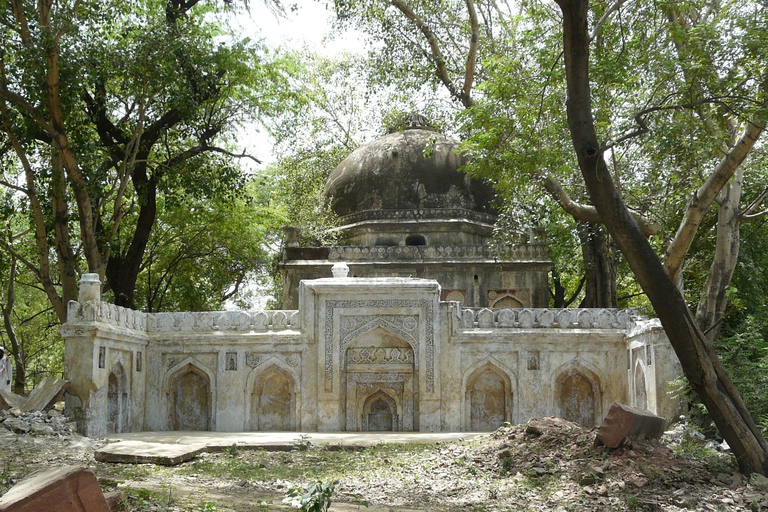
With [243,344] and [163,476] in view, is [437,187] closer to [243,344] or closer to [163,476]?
[243,344]

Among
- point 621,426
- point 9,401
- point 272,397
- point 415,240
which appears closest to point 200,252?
point 415,240

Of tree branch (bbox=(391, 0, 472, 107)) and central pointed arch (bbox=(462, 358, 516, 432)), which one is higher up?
tree branch (bbox=(391, 0, 472, 107))

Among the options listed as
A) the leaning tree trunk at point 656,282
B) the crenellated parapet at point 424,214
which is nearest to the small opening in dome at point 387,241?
the crenellated parapet at point 424,214

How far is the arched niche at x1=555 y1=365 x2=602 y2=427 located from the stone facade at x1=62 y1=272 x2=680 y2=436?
21 mm

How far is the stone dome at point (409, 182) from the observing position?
69.0 feet

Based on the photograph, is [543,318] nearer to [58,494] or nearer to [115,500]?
[115,500]

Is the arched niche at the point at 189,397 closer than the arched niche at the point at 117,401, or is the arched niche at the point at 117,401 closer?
the arched niche at the point at 117,401

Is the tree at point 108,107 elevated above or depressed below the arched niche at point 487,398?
above

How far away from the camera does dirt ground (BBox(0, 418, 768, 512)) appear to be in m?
7.77

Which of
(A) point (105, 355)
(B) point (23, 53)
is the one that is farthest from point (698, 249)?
(B) point (23, 53)

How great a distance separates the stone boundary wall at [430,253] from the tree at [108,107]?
10.9ft

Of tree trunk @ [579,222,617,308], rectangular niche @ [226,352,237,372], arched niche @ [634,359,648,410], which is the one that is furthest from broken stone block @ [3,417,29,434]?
tree trunk @ [579,222,617,308]

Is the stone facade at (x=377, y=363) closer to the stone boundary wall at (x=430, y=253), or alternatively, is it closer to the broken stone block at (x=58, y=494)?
the stone boundary wall at (x=430, y=253)

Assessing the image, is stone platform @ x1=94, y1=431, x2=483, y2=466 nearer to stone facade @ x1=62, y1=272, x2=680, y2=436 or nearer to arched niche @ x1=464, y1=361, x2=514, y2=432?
stone facade @ x1=62, y1=272, x2=680, y2=436
